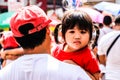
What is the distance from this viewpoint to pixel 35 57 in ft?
8.36

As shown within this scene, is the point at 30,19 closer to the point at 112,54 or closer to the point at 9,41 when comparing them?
the point at 9,41

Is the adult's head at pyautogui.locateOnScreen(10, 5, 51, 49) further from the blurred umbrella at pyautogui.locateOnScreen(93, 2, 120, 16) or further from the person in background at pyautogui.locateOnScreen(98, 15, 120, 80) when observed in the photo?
the blurred umbrella at pyautogui.locateOnScreen(93, 2, 120, 16)

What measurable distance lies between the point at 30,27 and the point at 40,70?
12.4 inches

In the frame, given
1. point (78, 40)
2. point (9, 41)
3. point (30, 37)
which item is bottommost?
point (9, 41)

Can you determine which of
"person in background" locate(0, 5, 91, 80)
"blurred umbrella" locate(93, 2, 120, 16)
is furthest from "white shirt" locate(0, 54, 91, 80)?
"blurred umbrella" locate(93, 2, 120, 16)

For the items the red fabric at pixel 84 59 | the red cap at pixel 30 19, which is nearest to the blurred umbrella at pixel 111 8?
the red fabric at pixel 84 59

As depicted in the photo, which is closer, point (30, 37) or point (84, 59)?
point (30, 37)

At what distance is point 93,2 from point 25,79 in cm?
2095

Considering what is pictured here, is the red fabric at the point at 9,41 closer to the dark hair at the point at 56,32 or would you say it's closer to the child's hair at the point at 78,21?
the dark hair at the point at 56,32

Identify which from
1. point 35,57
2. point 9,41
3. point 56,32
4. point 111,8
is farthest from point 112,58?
point 111,8

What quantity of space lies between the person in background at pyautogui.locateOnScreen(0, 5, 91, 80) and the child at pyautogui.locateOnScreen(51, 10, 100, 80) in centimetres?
72

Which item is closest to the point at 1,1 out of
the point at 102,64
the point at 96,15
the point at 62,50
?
the point at 96,15

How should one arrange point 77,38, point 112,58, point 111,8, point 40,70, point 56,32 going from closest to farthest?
point 40,70, point 77,38, point 56,32, point 112,58, point 111,8

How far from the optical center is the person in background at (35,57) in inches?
98.5
